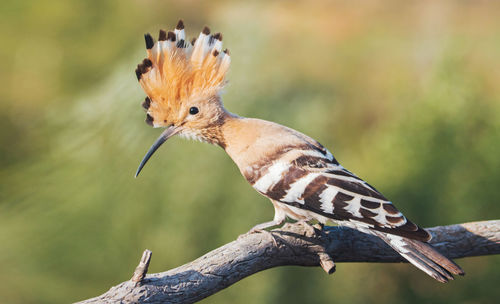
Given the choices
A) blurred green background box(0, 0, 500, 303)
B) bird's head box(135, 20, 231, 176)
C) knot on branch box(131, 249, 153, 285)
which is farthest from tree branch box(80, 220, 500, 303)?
blurred green background box(0, 0, 500, 303)

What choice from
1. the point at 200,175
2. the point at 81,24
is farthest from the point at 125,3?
the point at 200,175

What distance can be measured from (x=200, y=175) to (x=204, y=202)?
0.21 feet

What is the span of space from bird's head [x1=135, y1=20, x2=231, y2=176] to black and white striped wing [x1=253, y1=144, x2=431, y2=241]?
12 centimetres

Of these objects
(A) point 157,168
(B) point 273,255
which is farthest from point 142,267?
(A) point 157,168

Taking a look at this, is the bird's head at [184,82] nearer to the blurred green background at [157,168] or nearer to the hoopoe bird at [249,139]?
the hoopoe bird at [249,139]

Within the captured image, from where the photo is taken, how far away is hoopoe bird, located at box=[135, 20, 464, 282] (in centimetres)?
78

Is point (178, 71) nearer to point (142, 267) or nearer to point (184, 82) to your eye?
point (184, 82)

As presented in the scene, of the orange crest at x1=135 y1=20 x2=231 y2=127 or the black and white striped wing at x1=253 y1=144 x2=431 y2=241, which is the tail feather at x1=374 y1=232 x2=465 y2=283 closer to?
the black and white striped wing at x1=253 y1=144 x2=431 y2=241

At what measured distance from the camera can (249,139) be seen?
83 cm

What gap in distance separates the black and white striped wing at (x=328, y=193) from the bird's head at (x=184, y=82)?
12 centimetres

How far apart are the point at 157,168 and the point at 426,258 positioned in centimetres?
76

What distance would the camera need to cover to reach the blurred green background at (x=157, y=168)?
4.15ft

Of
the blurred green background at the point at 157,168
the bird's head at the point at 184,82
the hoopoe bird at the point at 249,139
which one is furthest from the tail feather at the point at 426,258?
the blurred green background at the point at 157,168

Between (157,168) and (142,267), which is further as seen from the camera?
(157,168)
